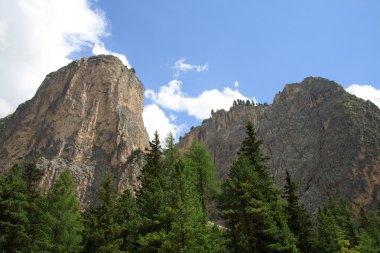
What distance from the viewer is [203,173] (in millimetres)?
40250

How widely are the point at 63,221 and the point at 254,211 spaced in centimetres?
1569

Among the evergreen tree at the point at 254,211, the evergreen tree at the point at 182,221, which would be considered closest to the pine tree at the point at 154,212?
the evergreen tree at the point at 182,221

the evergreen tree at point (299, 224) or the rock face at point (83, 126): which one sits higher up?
the rock face at point (83, 126)

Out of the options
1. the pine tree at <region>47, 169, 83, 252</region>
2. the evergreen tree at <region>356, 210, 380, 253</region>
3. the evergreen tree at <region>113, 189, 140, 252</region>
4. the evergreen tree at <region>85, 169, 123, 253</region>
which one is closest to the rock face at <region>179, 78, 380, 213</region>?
the evergreen tree at <region>356, 210, 380, 253</region>

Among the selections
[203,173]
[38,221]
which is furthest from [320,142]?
[38,221]

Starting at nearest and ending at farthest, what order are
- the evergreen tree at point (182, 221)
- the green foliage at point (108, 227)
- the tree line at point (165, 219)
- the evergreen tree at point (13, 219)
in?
the evergreen tree at point (182, 221)
the tree line at point (165, 219)
the evergreen tree at point (13, 219)
the green foliage at point (108, 227)

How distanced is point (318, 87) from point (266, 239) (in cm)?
10248

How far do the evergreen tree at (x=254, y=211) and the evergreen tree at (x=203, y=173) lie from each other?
Result: 618 cm

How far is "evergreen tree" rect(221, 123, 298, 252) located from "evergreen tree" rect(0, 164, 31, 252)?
50.1ft

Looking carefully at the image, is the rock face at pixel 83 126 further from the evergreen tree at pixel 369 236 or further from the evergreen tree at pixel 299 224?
the evergreen tree at pixel 299 224

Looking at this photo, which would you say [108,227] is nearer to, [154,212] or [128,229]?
[128,229]

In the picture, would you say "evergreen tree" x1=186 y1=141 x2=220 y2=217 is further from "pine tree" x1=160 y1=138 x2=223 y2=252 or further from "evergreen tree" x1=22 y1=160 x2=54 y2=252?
"evergreen tree" x1=22 y1=160 x2=54 y2=252

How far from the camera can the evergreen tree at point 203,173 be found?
131 feet

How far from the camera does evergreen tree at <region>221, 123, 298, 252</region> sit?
95.3 ft
